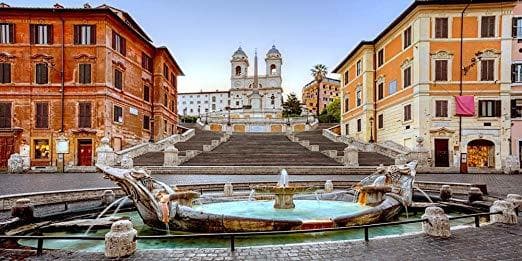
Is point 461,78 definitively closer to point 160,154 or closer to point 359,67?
point 359,67

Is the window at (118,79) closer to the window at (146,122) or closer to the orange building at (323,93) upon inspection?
the window at (146,122)

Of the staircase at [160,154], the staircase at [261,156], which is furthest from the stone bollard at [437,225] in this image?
the staircase at [160,154]

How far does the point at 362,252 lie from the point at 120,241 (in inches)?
166

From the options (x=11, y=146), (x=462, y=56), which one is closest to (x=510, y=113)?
(x=462, y=56)

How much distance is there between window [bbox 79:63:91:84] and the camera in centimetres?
3456

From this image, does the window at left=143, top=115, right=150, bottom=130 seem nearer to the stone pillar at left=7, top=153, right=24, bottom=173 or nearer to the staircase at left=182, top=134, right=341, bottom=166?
the staircase at left=182, top=134, right=341, bottom=166

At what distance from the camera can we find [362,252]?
685 cm

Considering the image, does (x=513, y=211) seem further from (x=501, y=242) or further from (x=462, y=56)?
(x=462, y=56)

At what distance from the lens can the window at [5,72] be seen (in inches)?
1344

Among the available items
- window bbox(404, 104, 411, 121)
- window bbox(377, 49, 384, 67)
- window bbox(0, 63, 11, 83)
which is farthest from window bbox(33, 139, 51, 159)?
window bbox(377, 49, 384, 67)

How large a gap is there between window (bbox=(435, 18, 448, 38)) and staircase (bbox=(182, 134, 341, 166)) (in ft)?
46.8

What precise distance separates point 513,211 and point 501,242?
7.39 feet

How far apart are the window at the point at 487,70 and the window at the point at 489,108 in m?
1.95

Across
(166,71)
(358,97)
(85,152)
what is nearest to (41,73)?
(85,152)
